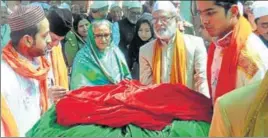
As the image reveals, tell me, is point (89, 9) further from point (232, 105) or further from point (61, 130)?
point (232, 105)

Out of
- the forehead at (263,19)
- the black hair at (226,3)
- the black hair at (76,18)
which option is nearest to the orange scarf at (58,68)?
the black hair at (76,18)

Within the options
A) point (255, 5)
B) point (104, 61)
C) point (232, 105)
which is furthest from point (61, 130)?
point (255, 5)

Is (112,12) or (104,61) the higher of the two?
(112,12)

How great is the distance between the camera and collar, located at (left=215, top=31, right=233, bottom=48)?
1.54m

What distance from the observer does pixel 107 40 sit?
1873 mm

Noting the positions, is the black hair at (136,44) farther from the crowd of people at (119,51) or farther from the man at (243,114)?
the man at (243,114)

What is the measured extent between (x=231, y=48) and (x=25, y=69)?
2.01ft

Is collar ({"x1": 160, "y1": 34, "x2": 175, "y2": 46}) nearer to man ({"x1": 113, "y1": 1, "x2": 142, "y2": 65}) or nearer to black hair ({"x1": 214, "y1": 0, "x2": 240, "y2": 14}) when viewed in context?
man ({"x1": 113, "y1": 1, "x2": 142, "y2": 65})

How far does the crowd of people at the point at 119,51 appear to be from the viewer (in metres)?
1.52

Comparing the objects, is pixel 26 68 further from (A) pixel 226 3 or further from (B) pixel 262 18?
(B) pixel 262 18

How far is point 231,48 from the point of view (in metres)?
1.51

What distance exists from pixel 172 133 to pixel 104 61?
22.5 inches

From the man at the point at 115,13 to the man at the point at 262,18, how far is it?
1.61ft

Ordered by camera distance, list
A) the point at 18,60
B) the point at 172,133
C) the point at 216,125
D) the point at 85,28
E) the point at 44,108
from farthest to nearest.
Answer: the point at 85,28
the point at 44,108
the point at 18,60
the point at 172,133
the point at 216,125
